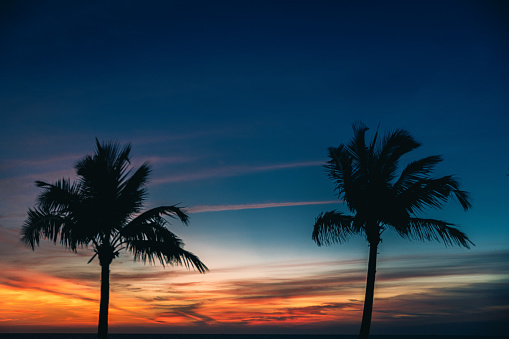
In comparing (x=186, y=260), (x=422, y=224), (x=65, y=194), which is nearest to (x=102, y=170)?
(x=65, y=194)

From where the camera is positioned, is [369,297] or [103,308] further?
[369,297]

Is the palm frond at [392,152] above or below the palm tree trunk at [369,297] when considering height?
above

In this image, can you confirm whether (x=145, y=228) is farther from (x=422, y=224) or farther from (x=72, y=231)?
(x=422, y=224)

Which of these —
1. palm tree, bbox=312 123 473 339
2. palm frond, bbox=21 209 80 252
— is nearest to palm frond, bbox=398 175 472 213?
palm tree, bbox=312 123 473 339

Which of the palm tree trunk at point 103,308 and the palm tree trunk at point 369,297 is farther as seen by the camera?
the palm tree trunk at point 369,297

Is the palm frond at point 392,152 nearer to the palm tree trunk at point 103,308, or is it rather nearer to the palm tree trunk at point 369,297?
the palm tree trunk at point 369,297

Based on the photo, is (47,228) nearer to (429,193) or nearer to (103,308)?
(103,308)

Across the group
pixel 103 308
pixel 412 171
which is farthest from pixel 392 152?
pixel 103 308

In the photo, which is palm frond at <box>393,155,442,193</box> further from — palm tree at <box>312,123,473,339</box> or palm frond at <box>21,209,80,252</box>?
palm frond at <box>21,209,80,252</box>

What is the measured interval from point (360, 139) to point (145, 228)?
9.31 metres

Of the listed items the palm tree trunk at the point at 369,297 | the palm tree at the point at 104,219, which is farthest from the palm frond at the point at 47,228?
the palm tree trunk at the point at 369,297

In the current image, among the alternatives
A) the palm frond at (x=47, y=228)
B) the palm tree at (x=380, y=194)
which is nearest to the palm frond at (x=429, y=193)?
the palm tree at (x=380, y=194)

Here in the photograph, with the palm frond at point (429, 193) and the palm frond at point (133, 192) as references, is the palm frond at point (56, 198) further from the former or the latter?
the palm frond at point (429, 193)

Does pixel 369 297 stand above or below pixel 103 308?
above
